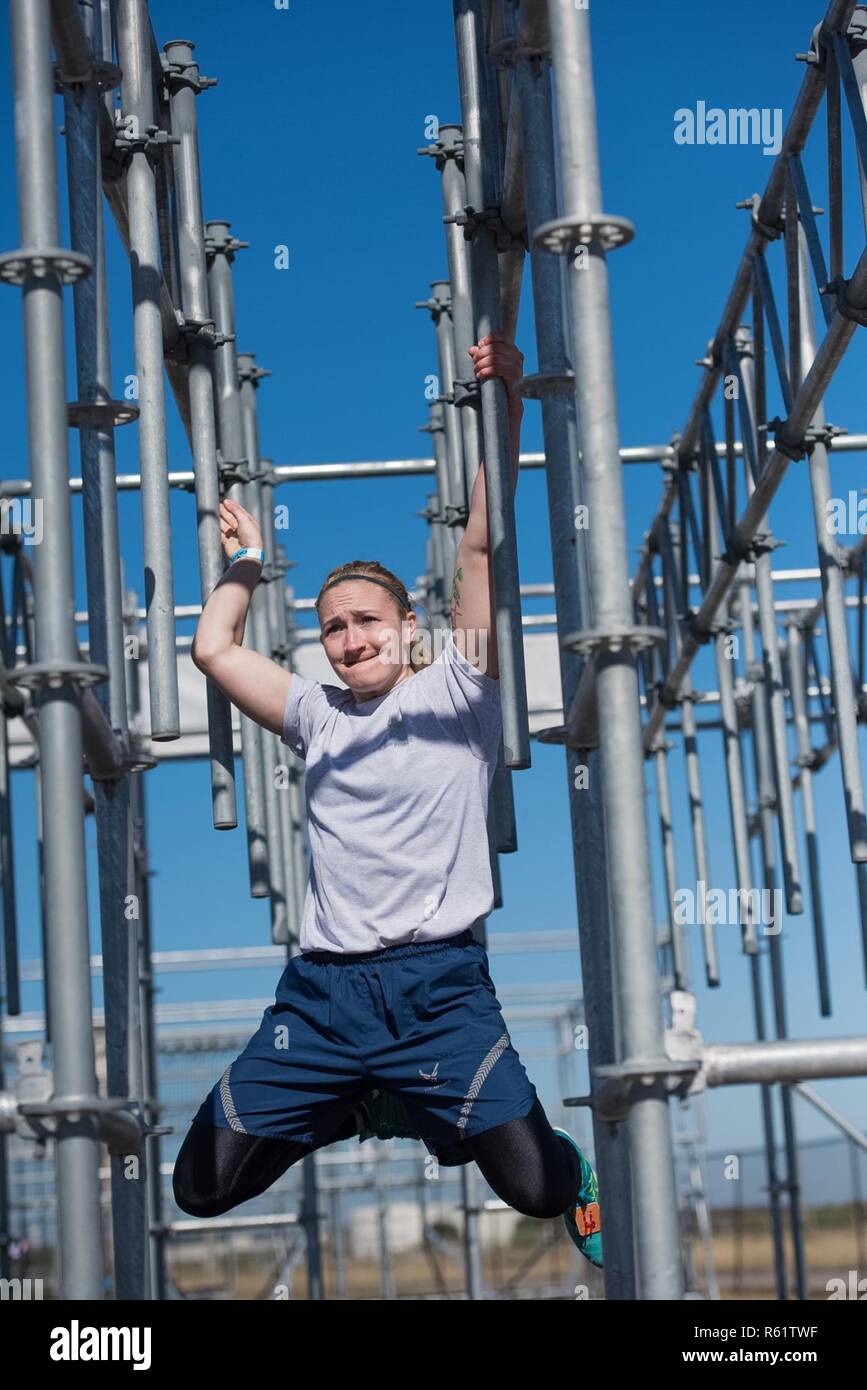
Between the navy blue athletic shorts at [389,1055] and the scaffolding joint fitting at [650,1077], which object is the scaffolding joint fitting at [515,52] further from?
the scaffolding joint fitting at [650,1077]

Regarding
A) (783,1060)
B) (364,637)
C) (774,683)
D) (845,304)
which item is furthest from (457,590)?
(774,683)

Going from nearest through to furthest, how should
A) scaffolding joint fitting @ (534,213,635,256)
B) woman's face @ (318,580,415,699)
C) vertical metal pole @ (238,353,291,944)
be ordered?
scaffolding joint fitting @ (534,213,635,256)
woman's face @ (318,580,415,699)
vertical metal pole @ (238,353,291,944)

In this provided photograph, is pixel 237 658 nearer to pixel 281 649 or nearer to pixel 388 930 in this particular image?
pixel 388 930

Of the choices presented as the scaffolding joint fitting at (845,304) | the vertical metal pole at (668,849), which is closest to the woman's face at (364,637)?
the scaffolding joint fitting at (845,304)

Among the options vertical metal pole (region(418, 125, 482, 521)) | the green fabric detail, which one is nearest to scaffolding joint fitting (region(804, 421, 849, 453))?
vertical metal pole (region(418, 125, 482, 521))

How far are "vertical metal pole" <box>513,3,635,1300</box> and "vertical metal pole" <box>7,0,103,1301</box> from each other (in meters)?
1.04

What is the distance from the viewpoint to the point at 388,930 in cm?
368

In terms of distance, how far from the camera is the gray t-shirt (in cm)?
372

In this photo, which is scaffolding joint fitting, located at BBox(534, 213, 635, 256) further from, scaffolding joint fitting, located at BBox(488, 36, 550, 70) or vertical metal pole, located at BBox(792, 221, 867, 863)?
vertical metal pole, located at BBox(792, 221, 867, 863)

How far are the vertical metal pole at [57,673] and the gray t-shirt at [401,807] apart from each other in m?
0.96

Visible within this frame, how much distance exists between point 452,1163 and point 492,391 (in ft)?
5.12

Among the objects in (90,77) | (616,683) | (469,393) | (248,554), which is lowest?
(616,683)

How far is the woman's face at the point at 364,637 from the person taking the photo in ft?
13.3
